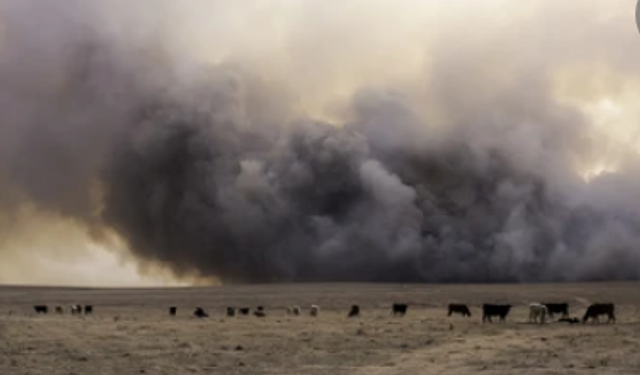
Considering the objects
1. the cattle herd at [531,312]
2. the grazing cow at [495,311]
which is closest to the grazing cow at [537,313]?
the cattle herd at [531,312]

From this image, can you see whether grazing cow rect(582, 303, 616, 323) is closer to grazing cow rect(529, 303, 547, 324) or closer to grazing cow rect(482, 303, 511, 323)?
grazing cow rect(529, 303, 547, 324)

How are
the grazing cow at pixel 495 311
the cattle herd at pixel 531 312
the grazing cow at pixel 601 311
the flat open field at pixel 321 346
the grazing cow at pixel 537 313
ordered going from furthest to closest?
the grazing cow at pixel 495 311, the grazing cow at pixel 537 313, the cattle herd at pixel 531 312, the grazing cow at pixel 601 311, the flat open field at pixel 321 346

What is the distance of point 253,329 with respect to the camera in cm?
4662

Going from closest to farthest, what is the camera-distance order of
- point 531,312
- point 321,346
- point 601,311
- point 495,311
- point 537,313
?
point 321,346
point 601,311
point 531,312
point 537,313
point 495,311

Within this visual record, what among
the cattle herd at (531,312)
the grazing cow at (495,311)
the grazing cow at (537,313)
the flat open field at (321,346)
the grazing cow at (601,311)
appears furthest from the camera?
the grazing cow at (495,311)

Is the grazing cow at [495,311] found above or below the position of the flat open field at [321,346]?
above

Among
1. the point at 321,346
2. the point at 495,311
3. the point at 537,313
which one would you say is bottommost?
the point at 321,346

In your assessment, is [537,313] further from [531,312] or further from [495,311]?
[495,311]

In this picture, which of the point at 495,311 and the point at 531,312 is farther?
the point at 495,311

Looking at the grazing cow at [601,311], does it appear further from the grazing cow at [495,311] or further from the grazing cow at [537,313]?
the grazing cow at [495,311]

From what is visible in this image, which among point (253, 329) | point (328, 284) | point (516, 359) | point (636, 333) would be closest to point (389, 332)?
point (253, 329)

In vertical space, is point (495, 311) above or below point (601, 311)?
above

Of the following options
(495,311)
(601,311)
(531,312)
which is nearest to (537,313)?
(531,312)

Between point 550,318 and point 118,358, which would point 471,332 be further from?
point 118,358
